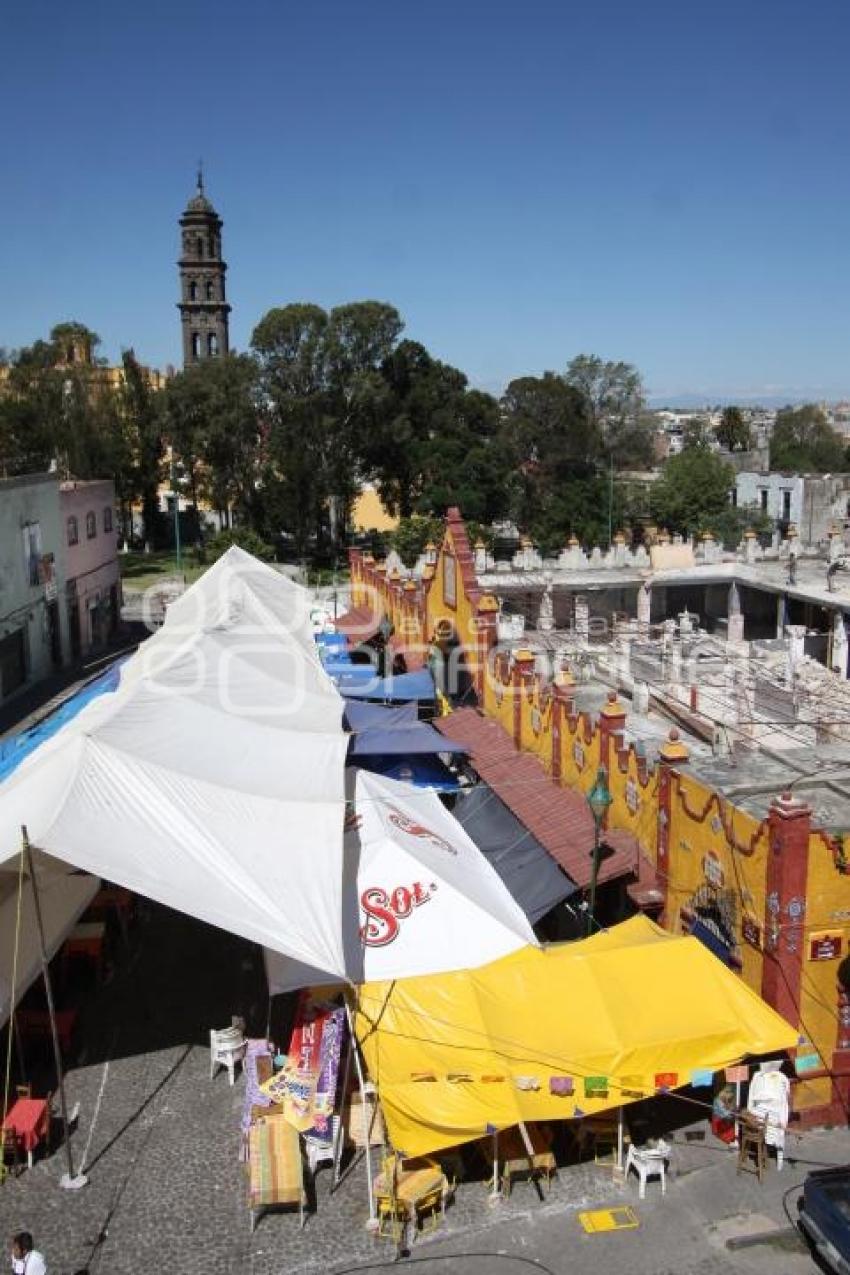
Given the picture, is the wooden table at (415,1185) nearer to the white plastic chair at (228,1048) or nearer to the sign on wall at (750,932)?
the white plastic chair at (228,1048)

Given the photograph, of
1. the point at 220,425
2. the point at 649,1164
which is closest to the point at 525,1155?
the point at 649,1164

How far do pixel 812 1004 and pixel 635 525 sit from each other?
156ft

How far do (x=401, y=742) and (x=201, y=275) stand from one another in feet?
220

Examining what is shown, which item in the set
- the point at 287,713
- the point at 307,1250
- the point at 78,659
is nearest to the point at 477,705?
the point at 287,713

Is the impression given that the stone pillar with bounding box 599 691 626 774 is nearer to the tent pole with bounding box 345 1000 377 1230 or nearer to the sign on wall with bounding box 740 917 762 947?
the sign on wall with bounding box 740 917 762 947

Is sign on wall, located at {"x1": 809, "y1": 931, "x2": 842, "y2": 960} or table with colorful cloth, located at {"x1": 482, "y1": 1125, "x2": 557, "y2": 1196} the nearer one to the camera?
table with colorful cloth, located at {"x1": 482, "y1": 1125, "x2": 557, "y2": 1196}

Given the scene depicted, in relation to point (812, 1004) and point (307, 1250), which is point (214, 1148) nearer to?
point (307, 1250)

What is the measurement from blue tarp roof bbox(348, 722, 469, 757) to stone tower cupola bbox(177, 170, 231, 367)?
6337 centimetres

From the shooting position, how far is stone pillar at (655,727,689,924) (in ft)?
42.6

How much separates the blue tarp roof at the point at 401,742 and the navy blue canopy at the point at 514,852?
917 millimetres

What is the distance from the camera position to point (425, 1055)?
10039mm

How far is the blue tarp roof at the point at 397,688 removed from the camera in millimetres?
22703

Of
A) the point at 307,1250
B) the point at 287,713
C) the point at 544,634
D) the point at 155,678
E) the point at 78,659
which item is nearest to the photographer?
the point at 307,1250

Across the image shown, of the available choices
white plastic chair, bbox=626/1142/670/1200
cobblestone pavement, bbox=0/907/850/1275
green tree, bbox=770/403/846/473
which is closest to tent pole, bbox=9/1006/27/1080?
cobblestone pavement, bbox=0/907/850/1275
